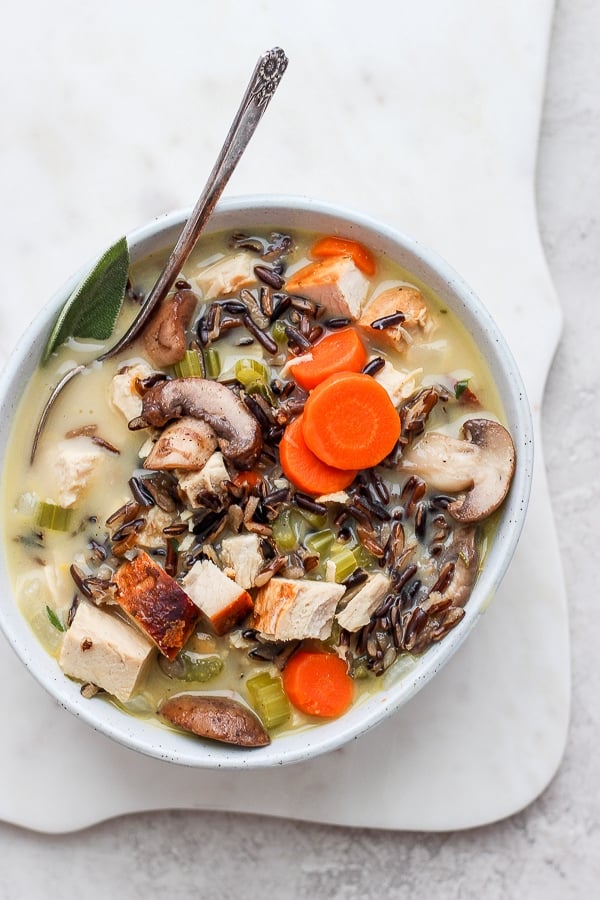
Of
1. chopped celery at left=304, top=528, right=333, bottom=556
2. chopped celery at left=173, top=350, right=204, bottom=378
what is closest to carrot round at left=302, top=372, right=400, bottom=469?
chopped celery at left=304, top=528, right=333, bottom=556

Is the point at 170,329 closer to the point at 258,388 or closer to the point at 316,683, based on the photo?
the point at 258,388

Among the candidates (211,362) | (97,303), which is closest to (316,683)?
(211,362)

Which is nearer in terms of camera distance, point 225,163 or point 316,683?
point 225,163

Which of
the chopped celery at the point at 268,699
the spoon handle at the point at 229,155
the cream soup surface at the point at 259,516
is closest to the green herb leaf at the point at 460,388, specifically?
the cream soup surface at the point at 259,516

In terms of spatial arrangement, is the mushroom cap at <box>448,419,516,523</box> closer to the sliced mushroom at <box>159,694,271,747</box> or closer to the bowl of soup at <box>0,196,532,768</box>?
the bowl of soup at <box>0,196,532,768</box>

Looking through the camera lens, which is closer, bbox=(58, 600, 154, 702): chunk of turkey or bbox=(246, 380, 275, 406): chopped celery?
bbox=(58, 600, 154, 702): chunk of turkey

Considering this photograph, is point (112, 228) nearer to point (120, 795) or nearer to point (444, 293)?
point (444, 293)
